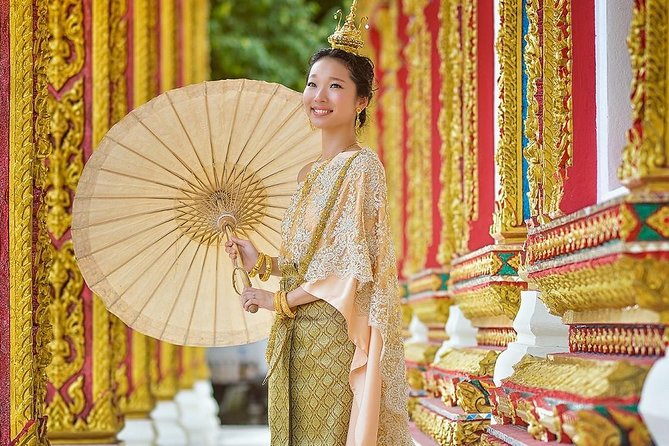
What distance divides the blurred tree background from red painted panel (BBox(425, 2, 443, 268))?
13.3 meters

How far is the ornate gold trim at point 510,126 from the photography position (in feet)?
18.5

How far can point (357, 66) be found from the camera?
4527 millimetres

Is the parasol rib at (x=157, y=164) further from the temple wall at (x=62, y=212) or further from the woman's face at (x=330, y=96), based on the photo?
the woman's face at (x=330, y=96)

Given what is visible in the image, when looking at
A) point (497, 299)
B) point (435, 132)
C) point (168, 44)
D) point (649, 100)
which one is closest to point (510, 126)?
point (497, 299)

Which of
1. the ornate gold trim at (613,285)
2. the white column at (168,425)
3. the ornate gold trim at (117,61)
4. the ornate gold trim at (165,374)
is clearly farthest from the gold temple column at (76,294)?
the ornate gold trim at (165,374)

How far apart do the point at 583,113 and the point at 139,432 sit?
6.41 m

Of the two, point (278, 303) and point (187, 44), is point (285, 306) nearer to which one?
point (278, 303)

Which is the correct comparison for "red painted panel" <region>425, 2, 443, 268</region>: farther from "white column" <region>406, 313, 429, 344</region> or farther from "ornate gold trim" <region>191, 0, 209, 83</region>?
"ornate gold trim" <region>191, 0, 209, 83</region>

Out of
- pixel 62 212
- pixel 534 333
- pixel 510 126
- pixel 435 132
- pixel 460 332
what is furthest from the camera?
pixel 435 132

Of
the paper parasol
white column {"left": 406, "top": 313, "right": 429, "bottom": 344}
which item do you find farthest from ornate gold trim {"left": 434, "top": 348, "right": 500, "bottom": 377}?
white column {"left": 406, "top": 313, "right": 429, "bottom": 344}

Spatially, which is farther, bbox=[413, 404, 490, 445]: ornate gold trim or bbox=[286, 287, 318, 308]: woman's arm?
bbox=[413, 404, 490, 445]: ornate gold trim

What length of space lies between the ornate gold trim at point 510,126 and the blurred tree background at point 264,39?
1664 centimetres

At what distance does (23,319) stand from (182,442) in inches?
253

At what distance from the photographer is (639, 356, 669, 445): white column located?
3006mm
